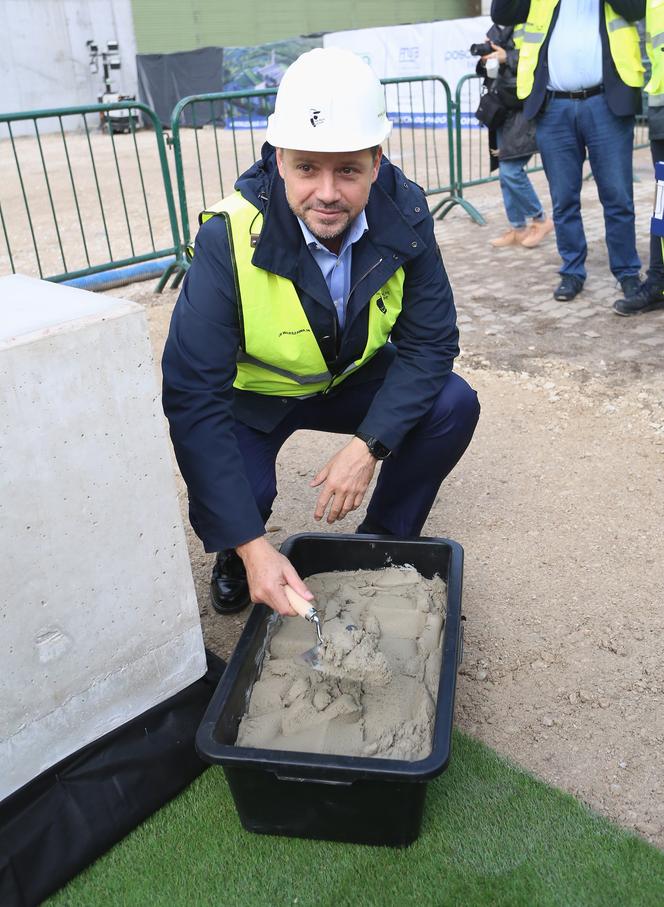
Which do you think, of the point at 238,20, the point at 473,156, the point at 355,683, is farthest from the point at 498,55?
the point at 238,20

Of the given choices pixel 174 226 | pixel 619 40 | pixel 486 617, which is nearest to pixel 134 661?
pixel 486 617

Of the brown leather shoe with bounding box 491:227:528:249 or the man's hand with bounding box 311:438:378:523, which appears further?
the brown leather shoe with bounding box 491:227:528:249

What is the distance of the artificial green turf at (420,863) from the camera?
182 cm

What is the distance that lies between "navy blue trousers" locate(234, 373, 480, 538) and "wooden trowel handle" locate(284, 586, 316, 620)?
618 mm

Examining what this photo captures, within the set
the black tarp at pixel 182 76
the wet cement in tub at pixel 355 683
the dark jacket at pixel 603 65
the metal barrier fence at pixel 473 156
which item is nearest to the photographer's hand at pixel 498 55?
the dark jacket at pixel 603 65

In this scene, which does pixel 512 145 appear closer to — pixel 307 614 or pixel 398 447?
pixel 398 447

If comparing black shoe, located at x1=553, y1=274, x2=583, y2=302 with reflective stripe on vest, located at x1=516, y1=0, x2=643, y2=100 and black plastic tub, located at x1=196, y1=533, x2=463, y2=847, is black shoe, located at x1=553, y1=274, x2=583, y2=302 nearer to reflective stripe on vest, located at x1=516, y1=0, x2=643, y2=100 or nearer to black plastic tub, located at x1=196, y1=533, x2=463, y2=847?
reflective stripe on vest, located at x1=516, y1=0, x2=643, y2=100

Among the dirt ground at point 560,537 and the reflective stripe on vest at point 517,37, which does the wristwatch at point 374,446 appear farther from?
the reflective stripe on vest at point 517,37

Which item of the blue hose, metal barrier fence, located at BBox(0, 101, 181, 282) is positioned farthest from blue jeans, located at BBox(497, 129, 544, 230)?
the blue hose

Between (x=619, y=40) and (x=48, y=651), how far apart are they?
4685 mm

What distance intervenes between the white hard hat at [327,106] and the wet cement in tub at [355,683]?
1.22m

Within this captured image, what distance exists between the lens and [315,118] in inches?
81.1

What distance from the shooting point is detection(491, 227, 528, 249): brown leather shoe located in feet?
23.0

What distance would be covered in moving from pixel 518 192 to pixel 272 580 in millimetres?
5416
